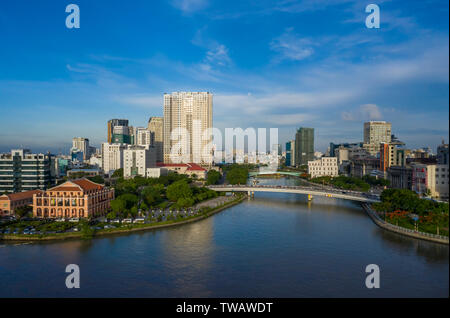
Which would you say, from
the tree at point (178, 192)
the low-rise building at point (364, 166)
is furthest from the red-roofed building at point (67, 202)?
the low-rise building at point (364, 166)

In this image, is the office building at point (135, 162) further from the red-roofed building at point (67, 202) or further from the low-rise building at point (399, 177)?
the low-rise building at point (399, 177)

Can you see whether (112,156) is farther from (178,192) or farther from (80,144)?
(80,144)

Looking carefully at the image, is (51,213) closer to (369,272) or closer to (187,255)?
(187,255)

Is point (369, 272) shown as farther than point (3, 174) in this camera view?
No

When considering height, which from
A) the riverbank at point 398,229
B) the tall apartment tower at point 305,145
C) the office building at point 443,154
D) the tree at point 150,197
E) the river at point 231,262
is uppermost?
the tall apartment tower at point 305,145

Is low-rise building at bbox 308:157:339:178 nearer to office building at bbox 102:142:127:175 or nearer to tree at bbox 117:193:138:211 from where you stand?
office building at bbox 102:142:127:175

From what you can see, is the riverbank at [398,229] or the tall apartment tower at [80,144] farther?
the tall apartment tower at [80,144]
